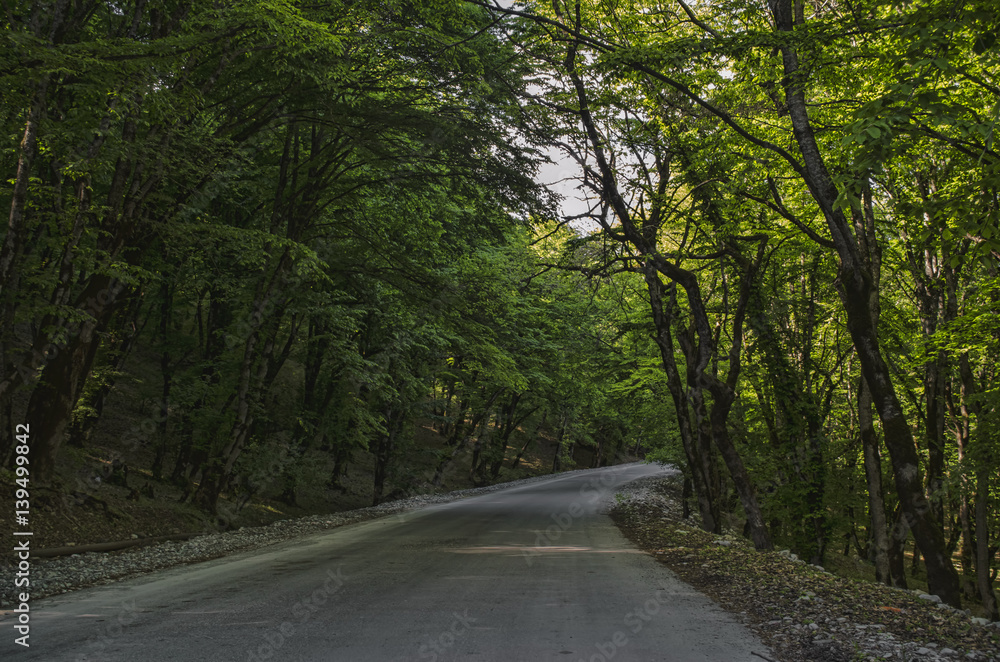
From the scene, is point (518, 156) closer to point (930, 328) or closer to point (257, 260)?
point (257, 260)

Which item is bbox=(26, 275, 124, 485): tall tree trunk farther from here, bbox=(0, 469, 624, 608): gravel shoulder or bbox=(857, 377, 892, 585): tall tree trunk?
bbox=(857, 377, 892, 585): tall tree trunk

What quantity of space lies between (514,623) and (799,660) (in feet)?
7.08

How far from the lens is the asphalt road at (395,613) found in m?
4.16

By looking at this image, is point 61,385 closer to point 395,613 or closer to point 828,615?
point 395,613

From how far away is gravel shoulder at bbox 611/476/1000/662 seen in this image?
4.18m

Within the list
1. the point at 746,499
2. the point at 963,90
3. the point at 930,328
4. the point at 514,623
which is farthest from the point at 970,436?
the point at 514,623

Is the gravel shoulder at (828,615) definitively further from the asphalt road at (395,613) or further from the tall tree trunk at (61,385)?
the tall tree trunk at (61,385)

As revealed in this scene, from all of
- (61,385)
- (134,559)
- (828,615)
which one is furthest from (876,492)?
(61,385)

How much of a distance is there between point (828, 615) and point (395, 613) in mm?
3782

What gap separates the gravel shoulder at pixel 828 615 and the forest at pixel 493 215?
189 cm

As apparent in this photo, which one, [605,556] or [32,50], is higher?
[32,50]

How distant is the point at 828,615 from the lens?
500 cm

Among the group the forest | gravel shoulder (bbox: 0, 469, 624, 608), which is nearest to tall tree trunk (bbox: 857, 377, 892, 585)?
the forest

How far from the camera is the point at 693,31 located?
10.6 metres
